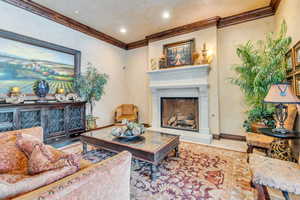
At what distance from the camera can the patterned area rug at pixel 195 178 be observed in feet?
5.50

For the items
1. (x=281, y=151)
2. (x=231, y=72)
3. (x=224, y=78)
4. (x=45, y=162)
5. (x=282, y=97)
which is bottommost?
(x=281, y=151)

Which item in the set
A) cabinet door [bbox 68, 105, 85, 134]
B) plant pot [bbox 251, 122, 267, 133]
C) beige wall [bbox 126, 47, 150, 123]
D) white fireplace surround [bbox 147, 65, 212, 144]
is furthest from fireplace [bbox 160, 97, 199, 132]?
cabinet door [bbox 68, 105, 85, 134]

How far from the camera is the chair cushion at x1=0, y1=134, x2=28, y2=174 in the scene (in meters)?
1.25

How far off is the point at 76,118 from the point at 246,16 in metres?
4.96

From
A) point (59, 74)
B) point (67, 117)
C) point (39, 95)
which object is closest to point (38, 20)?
point (59, 74)

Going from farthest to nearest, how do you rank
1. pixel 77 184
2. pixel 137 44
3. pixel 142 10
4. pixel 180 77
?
pixel 137 44 < pixel 180 77 < pixel 142 10 < pixel 77 184

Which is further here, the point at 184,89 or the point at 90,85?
the point at 184,89

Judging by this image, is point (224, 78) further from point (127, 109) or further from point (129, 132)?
point (127, 109)

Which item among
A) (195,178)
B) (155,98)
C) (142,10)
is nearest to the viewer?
(195,178)

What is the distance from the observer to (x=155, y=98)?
15.1ft

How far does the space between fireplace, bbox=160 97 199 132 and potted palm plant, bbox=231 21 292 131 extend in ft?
4.25

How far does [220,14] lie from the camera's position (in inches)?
141

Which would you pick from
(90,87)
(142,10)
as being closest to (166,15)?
(142,10)

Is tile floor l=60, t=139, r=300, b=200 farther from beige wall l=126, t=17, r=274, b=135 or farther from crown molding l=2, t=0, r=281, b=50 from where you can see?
crown molding l=2, t=0, r=281, b=50
